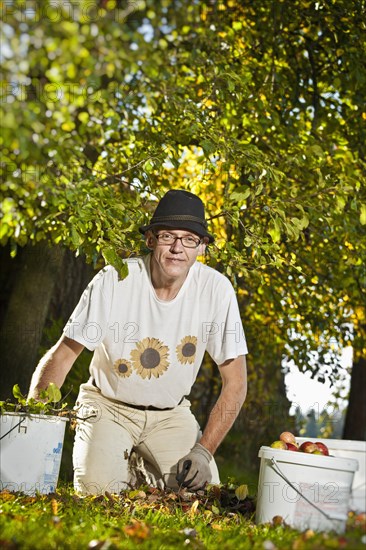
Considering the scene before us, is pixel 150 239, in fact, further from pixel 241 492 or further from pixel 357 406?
pixel 357 406

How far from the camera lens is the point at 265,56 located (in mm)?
7617

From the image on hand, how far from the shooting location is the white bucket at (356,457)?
3.29m

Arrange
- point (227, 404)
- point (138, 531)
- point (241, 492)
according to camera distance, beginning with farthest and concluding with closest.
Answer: point (227, 404) < point (241, 492) < point (138, 531)

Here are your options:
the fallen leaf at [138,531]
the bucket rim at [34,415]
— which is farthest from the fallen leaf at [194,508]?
the bucket rim at [34,415]

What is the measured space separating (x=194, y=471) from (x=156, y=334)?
83cm

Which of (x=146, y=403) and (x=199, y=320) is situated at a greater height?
(x=199, y=320)

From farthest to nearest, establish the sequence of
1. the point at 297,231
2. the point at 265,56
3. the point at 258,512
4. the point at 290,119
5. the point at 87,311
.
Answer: the point at 265,56
the point at 290,119
the point at 297,231
the point at 87,311
the point at 258,512

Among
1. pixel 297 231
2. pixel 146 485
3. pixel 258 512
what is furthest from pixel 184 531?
pixel 297 231

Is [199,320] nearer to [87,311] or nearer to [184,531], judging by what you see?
[87,311]

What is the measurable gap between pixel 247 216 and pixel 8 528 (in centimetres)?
457

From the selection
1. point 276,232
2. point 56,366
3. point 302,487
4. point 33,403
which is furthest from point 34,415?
point 276,232

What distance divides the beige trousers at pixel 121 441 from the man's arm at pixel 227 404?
16 cm

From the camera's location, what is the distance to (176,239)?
4672 millimetres

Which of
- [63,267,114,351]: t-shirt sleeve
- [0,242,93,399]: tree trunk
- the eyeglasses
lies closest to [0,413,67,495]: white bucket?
[63,267,114,351]: t-shirt sleeve
